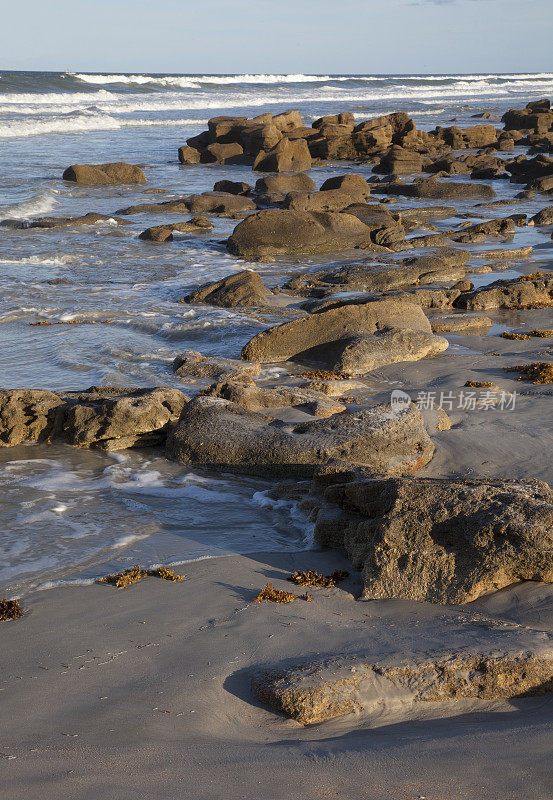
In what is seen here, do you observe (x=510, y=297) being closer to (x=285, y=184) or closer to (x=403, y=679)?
(x=403, y=679)

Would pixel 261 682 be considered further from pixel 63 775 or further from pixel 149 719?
pixel 63 775

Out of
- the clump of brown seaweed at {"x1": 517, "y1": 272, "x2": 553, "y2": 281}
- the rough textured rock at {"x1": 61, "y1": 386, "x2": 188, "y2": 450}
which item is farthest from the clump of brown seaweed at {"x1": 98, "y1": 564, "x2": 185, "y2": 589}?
the clump of brown seaweed at {"x1": 517, "y1": 272, "x2": 553, "y2": 281}

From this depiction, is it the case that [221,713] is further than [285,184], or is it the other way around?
[285,184]

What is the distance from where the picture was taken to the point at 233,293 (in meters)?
14.6

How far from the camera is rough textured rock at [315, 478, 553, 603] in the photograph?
527 cm

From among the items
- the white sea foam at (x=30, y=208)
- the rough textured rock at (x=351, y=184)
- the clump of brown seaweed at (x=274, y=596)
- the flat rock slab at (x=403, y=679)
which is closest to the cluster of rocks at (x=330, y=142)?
the rough textured rock at (x=351, y=184)

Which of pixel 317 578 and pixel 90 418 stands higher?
pixel 90 418

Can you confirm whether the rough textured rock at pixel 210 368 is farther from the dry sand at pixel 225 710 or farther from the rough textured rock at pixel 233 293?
the dry sand at pixel 225 710

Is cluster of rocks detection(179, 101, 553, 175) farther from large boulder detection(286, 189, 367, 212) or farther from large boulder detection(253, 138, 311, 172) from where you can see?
large boulder detection(286, 189, 367, 212)

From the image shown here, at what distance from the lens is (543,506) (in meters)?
5.38

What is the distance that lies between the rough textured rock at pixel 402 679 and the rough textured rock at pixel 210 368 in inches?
252

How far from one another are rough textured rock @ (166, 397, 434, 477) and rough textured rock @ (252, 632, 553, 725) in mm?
2855

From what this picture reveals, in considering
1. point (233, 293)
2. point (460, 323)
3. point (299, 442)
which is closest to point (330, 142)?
point (233, 293)

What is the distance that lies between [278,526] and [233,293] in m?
8.40
